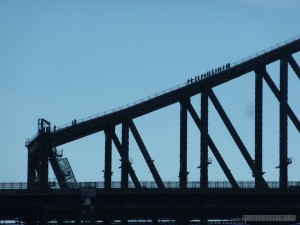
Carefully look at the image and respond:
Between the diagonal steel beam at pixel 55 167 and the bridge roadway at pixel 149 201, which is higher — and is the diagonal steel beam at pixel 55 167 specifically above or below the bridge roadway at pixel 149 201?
above

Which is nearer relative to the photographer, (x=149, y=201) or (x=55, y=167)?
(x=149, y=201)

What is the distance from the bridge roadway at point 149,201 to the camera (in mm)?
181750

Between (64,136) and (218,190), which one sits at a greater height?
(64,136)

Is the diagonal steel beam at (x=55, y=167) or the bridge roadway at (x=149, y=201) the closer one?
the bridge roadway at (x=149, y=201)

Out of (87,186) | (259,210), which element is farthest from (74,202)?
(259,210)

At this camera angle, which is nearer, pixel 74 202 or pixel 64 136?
pixel 74 202

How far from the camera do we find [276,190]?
185 m

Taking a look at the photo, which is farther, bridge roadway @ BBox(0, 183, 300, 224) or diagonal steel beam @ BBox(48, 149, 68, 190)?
diagonal steel beam @ BBox(48, 149, 68, 190)

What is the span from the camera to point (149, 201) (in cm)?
18362

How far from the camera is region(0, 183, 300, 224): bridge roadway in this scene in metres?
182

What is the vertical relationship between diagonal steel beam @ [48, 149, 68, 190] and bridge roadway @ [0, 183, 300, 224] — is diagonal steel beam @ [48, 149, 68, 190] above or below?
above

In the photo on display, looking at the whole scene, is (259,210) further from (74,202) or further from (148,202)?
(74,202)

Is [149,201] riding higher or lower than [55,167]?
lower

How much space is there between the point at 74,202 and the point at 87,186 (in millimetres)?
3487
